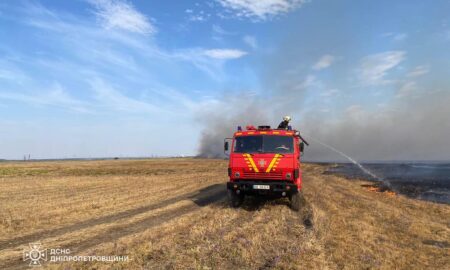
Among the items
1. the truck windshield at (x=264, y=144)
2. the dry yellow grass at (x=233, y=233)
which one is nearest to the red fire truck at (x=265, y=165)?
the truck windshield at (x=264, y=144)

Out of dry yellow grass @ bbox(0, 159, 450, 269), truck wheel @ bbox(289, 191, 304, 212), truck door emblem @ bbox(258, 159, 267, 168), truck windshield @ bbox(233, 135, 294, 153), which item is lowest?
dry yellow grass @ bbox(0, 159, 450, 269)

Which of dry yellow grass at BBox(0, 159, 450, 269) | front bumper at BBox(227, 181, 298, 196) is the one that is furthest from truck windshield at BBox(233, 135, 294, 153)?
dry yellow grass at BBox(0, 159, 450, 269)

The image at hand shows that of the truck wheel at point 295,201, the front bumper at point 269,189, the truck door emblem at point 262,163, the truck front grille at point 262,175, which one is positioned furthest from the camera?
the truck wheel at point 295,201

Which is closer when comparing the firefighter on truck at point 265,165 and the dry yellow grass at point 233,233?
the dry yellow grass at point 233,233

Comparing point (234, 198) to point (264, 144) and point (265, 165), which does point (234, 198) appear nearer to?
point (265, 165)

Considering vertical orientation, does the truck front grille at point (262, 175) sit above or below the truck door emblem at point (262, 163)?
below

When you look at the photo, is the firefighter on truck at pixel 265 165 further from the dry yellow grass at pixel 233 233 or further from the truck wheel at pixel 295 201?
the dry yellow grass at pixel 233 233

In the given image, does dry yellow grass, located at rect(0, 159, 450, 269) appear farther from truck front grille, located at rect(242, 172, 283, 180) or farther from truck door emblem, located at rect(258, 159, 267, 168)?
truck door emblem, located at rect(258, 159, 267, 168)

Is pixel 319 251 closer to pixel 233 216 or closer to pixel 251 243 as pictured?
pixel 251 243

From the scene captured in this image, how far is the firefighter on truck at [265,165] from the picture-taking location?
49.8 ft

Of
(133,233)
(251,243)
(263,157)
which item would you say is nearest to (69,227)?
(133,233)

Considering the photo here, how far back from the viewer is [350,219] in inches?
515

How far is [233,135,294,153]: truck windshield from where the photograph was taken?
52.0 ft

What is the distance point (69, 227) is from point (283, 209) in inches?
310
